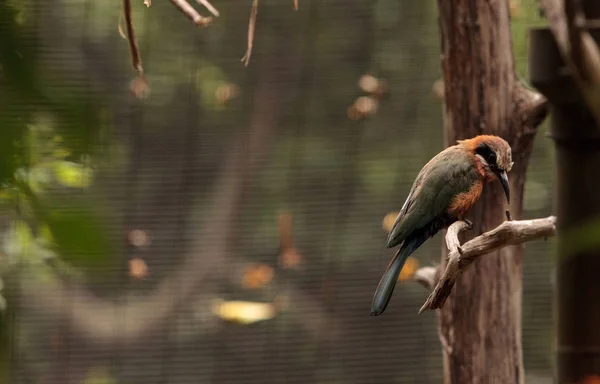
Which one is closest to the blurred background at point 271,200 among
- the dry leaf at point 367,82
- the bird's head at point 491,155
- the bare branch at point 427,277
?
the dry leaf at point 367,82

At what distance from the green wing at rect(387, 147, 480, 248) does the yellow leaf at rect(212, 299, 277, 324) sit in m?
1.10

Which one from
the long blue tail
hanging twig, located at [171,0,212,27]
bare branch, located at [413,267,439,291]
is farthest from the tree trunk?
hanging twig, located at [171,0,212,27]

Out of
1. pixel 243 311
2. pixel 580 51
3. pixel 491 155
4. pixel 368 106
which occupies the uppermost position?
pixel 580 51

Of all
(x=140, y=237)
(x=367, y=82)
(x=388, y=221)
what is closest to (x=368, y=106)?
(x=367, y=82)

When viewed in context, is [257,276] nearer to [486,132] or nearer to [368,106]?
[368,106]

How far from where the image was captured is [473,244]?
2.35ft

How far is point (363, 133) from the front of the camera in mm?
1973

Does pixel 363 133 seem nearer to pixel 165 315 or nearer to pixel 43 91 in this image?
pixel 165 315

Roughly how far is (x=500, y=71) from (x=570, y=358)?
0.69 metres

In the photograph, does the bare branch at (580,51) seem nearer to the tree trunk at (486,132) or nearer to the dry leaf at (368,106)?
the tree trunk at (486,132)

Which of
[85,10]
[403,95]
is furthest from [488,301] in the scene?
[85,10]

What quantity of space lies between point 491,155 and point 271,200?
1.13 meters

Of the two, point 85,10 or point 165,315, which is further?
point 165,315

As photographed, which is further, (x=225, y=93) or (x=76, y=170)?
(x=225, y=93)
